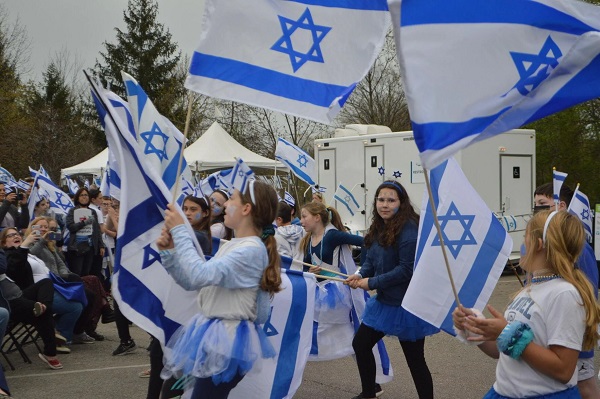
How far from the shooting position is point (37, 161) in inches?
1339

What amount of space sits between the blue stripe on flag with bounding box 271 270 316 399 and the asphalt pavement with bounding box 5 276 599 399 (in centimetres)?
145

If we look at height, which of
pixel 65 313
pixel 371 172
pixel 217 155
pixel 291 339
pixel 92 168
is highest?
pixel 217 155

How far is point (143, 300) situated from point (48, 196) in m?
9.45

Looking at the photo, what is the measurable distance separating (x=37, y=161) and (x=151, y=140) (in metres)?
28.8

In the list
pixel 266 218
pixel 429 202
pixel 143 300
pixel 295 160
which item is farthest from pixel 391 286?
pixel 295 160

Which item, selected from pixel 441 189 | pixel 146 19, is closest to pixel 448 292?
pixel 441 189

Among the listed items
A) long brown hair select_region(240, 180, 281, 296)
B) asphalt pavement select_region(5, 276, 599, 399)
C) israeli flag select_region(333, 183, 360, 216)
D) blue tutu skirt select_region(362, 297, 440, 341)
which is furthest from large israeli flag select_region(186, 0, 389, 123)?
israeli flag select_region(333, 183, 360, 216)

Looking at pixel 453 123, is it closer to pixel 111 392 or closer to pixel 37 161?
pixel 111 392

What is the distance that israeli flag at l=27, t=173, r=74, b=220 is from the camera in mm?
12656

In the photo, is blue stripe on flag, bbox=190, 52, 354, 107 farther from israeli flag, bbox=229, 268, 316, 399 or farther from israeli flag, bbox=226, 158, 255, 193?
israeli flag, bbox=226, 158, 255, 193

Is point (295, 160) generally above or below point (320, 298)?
above

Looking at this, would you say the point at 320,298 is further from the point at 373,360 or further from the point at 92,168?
the point at 92,168

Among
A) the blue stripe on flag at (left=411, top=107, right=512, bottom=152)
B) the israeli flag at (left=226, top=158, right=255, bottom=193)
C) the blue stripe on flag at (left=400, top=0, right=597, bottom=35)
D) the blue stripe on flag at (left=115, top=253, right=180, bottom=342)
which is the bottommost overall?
the blue stripe on flag at (left=115, top=253, right=180, bottom=342)

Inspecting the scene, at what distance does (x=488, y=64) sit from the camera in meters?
3.31
